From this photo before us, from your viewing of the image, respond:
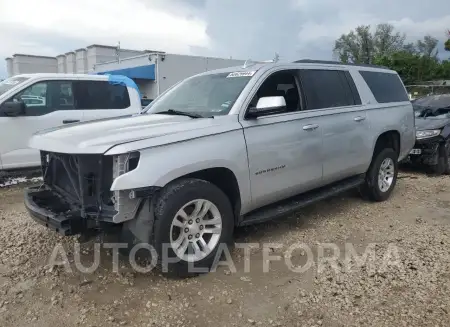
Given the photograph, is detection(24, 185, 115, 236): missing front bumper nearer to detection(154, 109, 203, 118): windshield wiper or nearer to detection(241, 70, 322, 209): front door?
detection(154, 109, 203, 118): windshield wiper

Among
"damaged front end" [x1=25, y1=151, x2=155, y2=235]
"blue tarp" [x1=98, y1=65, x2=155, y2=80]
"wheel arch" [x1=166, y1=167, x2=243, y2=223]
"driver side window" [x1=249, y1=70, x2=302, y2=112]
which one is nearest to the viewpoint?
"damaged front end" [x1=25, y1=151, x2=155, y2=235]

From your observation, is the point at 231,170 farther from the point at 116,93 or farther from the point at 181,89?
the point at 116,93

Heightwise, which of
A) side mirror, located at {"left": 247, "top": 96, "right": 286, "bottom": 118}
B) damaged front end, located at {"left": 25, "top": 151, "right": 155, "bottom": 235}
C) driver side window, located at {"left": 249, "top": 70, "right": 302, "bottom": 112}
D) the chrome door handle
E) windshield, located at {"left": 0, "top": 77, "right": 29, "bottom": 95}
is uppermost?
windshield, located at {"left": 0, "top": 77, "right": 29, "bottom": 95}

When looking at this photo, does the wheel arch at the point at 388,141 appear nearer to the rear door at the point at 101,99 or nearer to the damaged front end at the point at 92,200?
the damaged front end at the point at 92,200

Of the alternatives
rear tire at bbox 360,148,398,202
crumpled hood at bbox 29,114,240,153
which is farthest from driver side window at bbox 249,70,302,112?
rear tire at bbox 360,148,398,202

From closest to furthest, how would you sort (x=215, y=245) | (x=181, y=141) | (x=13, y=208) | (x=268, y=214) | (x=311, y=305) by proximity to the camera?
(x=311, y=305)
(x=181, y=141)
(x=215, y=245)
(x=268, y=214)
(x=13, y=208)

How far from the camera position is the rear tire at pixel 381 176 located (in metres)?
5.89

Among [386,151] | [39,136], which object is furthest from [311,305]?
[386,151]

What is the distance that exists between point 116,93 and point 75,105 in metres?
0.85

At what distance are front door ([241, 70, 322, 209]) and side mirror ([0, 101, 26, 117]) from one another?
14.6 ft

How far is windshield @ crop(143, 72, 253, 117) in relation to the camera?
13.9 ft

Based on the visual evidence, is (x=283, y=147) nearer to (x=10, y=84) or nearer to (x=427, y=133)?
(x=427, y=133)

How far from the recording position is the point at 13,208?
580 centimetres

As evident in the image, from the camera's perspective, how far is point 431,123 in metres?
8.52
